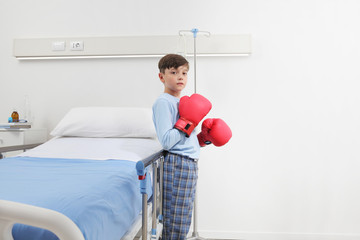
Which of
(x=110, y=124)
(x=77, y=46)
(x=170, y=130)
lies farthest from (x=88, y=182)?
(x=77, y=46)

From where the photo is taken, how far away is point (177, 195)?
1.63m

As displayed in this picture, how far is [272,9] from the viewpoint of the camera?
277cm

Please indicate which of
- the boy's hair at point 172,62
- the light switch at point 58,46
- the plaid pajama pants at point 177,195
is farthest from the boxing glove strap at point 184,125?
the light switch at point 58,46

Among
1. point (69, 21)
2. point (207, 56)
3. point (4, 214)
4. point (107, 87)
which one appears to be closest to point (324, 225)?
point (207, 56)

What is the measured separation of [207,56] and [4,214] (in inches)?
93.3

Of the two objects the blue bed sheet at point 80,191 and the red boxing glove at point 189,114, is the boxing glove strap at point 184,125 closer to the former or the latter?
the red boxing glove at point 189,114

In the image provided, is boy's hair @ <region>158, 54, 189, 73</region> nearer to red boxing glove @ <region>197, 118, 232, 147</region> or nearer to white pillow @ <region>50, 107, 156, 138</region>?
red boxing glove @ <region>197, 118, 232, 147</region>

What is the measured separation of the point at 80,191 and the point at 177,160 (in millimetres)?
655

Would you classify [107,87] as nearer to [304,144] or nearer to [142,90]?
[142,90]

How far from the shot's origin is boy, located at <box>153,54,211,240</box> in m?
1.60

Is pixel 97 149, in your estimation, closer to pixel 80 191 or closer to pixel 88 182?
pixel 88 182

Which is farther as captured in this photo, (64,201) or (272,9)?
(272,9)

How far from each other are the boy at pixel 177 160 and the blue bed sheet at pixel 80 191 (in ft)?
0.64

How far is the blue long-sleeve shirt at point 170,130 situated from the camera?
1552 mm
